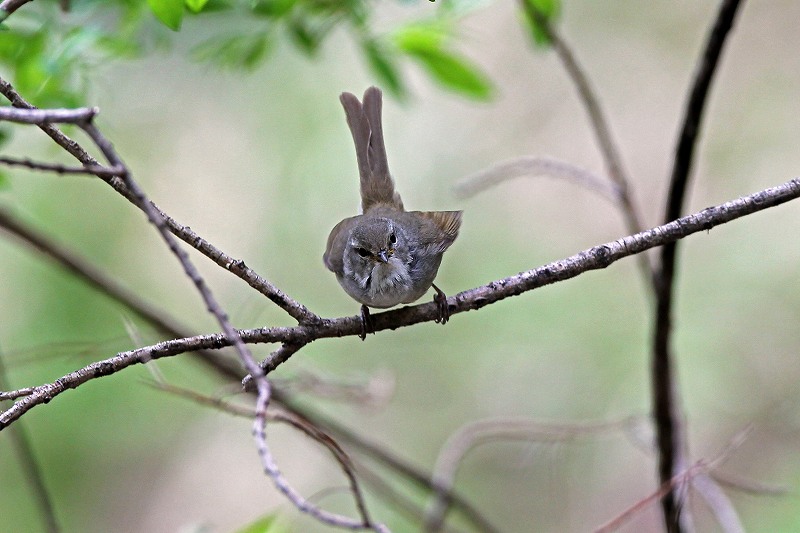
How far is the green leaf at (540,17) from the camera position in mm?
3043

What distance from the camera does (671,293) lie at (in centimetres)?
300

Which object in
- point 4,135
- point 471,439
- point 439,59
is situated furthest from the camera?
point 471,439

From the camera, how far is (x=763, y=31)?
7691 millimetres

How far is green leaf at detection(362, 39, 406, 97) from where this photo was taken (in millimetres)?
3174

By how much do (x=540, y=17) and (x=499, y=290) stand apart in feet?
4.73

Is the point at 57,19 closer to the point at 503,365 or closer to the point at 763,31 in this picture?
the point at 503,365

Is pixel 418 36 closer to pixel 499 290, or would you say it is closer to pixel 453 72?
pixel 453 72

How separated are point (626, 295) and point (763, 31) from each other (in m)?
3.01

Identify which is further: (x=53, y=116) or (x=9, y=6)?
(x=9, y=6)

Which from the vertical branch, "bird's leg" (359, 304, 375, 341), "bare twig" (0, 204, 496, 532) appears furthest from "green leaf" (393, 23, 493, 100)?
"bare twig" (0, 204, 496, 532)

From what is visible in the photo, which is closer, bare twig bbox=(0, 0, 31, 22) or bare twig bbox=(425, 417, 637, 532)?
bare twig bbox=(0, 0, 31, 22)

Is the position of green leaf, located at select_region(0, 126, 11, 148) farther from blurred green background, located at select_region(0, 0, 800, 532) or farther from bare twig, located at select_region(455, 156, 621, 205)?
blurred green background, located at select_region(0, 0, 800, 532)

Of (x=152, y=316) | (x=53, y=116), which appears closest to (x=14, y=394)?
(x=53, y=116)

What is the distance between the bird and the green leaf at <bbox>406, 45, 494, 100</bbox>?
0.59 meters
